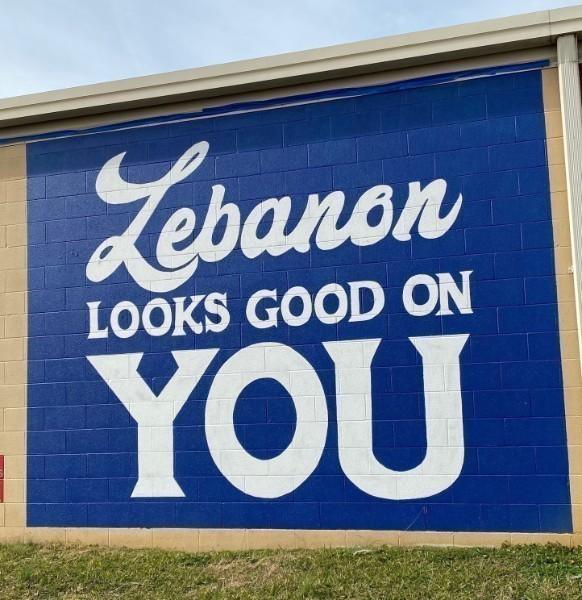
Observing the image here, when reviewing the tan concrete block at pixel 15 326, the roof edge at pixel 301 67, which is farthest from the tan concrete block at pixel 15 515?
the roof edge at pixel 301 67

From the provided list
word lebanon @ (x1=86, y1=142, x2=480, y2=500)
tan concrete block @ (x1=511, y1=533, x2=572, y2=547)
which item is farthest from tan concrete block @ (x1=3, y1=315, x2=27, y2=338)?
tan concrete block @ (x1=511, y1=533, x2=572, y2=547)

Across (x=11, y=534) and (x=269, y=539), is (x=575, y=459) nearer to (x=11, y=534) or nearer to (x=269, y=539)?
(x=269, y=539)

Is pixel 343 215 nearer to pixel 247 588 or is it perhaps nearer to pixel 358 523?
pixel 358 523

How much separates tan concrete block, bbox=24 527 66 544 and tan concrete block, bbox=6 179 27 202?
3610mm

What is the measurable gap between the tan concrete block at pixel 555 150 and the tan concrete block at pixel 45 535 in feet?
20.4

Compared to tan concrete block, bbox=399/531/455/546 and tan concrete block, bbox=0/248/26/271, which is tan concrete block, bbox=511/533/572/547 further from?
tan concrete block, bbox=0/248/26/271

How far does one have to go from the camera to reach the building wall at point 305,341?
823 cm

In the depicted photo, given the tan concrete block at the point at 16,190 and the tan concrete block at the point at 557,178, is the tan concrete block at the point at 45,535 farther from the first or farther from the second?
the tan concrete block at the point at 557,178

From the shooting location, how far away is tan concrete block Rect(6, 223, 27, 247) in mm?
9820

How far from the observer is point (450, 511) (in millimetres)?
8250

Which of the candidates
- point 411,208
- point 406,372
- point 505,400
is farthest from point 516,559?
point 411,208

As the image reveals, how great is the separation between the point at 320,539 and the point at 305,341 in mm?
1930

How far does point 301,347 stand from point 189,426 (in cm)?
142

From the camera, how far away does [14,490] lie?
9.50 meters
